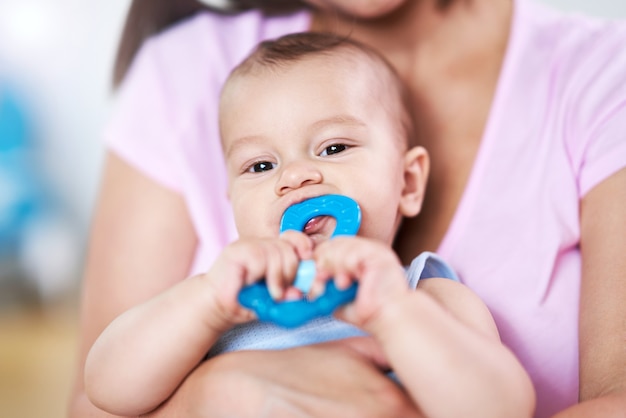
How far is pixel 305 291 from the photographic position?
712 mm

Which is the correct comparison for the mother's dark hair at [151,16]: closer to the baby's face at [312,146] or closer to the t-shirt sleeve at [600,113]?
the baby's face at [312,146]

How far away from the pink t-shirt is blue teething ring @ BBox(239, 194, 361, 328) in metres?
0.24

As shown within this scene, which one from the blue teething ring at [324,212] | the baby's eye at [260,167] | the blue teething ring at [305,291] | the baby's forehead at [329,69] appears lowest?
the blue teething ring at [305,291]

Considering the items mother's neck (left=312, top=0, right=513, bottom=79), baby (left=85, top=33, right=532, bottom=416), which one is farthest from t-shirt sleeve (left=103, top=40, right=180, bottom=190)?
mother's neck (left=312, top=0, right=513, bottom=79)

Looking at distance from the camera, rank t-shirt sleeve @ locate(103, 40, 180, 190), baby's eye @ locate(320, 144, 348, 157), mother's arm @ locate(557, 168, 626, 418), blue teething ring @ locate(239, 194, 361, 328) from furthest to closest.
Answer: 1. t-shirt sleeve @ locate(103, 40, 180, 190)
2. baby's eye @ locate(320, 144, 348, 157)
3. mother's arm @ locate(557, 168, 626, 418)
4. blue teething ring @ locate(239, 194, 361, 328)

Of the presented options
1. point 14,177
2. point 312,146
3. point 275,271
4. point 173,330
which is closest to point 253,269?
point 275,271

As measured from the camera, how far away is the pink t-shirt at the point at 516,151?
0.95m

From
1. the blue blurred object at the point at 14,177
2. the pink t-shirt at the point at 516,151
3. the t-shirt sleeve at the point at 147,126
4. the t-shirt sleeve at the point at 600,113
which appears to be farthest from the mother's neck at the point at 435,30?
the blue blurred object at the point at 14,177

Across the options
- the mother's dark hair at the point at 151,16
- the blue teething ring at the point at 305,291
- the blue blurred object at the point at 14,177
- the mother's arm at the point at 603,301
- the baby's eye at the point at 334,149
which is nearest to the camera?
the blue teething ring at the point at 305,291

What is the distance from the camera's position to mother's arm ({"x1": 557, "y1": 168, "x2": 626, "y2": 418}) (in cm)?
80

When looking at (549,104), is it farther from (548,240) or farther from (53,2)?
(53,2)

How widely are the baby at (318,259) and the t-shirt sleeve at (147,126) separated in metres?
0.18

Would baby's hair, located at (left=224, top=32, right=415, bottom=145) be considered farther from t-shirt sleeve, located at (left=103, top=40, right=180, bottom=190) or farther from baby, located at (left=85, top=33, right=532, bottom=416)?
t-shirt sleeve, located at (left=103, top=40, right=180, bottom=190)

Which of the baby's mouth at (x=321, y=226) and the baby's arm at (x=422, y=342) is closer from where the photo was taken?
the baby's arm at (x=422, y=342)
